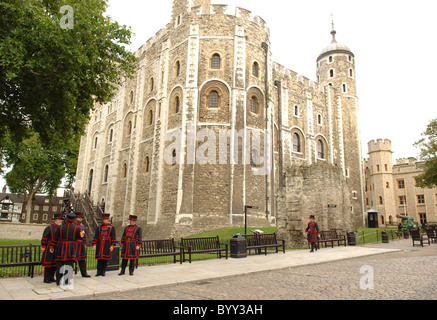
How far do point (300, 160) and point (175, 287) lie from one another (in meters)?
25.3

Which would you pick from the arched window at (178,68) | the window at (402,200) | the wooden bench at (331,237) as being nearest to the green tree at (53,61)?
the arched window at (178,68)

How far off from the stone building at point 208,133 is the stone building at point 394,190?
65.9 feet

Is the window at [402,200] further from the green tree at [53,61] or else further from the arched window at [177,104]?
the green tree at [53,61]

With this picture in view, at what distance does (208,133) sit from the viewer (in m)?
22.3

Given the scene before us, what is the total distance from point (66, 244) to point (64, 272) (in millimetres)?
597

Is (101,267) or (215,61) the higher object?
(215,61)

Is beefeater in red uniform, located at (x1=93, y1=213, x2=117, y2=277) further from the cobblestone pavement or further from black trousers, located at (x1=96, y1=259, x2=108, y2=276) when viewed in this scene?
the cobblestone pavement

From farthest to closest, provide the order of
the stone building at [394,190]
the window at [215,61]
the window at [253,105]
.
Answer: the stone building at [394,190]
the window at [253,105]
the window at [215,61]

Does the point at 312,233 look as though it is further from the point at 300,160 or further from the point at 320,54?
the point at 320,54

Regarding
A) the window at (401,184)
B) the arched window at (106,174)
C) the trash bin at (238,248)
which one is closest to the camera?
the trash bin at (238,248)

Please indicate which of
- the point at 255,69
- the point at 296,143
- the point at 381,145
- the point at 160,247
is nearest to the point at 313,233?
the point at 160,247

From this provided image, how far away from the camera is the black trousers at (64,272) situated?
272 inches

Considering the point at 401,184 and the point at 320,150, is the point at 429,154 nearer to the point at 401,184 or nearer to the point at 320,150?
the point at 320,150
